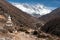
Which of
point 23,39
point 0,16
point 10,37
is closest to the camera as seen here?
point 10,37

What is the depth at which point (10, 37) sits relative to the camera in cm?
2150

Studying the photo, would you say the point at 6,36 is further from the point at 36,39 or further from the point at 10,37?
the point at 36,39

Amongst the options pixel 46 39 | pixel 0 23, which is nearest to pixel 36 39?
pixel 46 39

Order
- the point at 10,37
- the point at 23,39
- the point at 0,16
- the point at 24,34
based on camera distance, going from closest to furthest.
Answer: the point at 10,37, the point at 23,39, the point at 24,34, the point at 0,16

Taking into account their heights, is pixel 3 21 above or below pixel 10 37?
above

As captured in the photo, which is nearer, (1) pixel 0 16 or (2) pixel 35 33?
(2) pixel 35 33

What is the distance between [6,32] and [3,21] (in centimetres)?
337

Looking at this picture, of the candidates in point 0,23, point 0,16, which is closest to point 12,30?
point 0,23

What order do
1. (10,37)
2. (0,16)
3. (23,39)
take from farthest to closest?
(0,16) < (23,39) < (10,37)

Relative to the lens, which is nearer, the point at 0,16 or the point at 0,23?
the point at 0,23

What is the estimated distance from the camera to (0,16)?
27.7 metres

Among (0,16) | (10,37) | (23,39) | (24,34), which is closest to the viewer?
(10,37)

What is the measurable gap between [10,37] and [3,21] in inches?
189

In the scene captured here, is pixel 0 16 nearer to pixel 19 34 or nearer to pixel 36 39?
pixel 19 34
